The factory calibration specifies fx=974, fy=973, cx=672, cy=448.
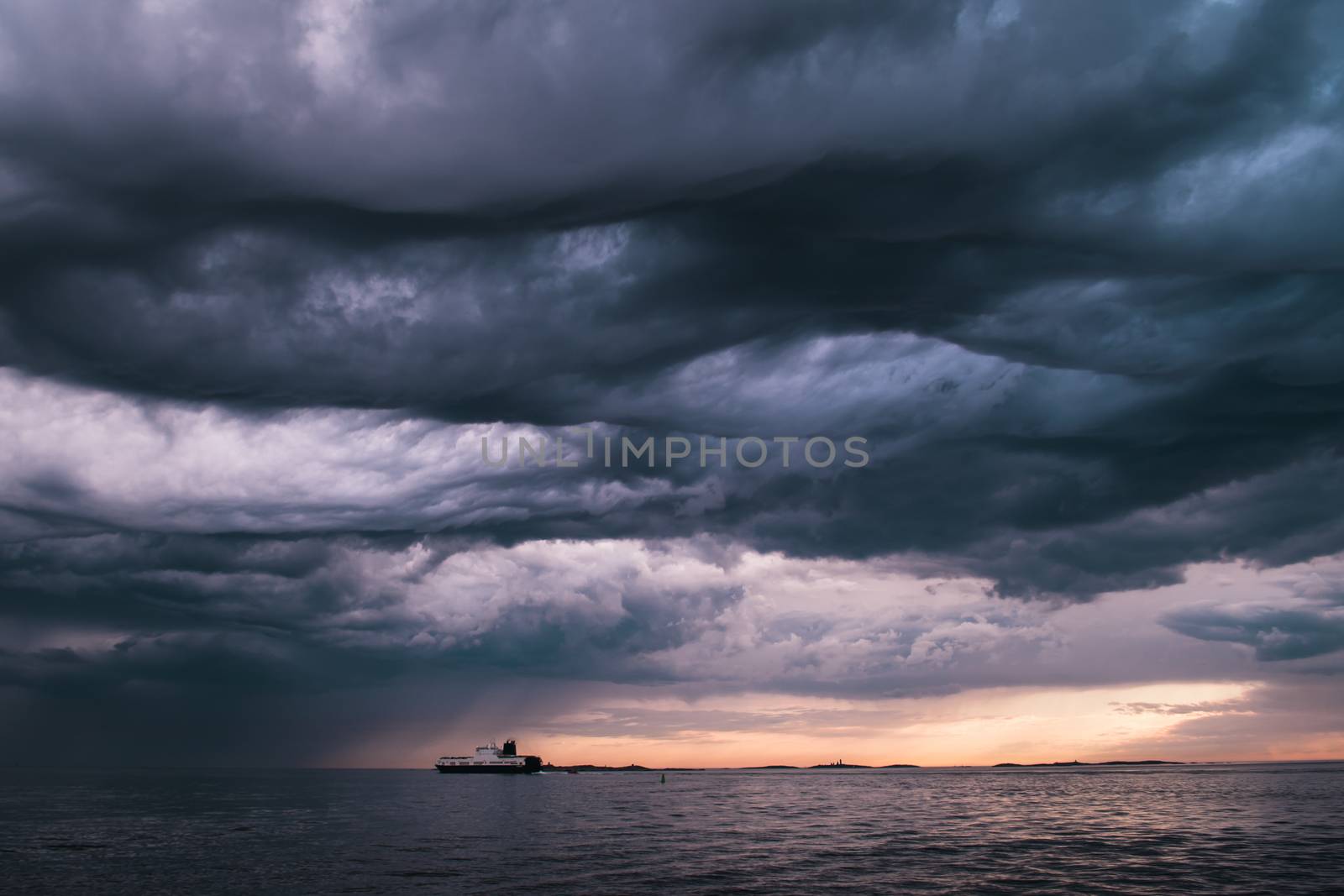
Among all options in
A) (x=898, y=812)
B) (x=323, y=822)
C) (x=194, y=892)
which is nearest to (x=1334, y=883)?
(x=194, y=892)

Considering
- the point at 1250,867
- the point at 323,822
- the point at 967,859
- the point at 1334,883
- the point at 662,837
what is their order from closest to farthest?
the point at 1334,883 → the point at 1250,867 → the point at 967,859 → the point at 662,837 → the point at 323,822

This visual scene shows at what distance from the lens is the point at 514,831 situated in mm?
104812

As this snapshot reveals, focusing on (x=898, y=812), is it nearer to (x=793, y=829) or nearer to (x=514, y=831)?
(x=793, y=829)

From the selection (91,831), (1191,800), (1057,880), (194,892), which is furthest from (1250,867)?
(91,831)

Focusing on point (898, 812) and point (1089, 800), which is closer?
point (898, 812)

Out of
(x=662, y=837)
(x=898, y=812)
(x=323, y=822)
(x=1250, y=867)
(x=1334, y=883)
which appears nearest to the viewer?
(x=1334, y=883)

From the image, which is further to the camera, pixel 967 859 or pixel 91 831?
pixel 91 831

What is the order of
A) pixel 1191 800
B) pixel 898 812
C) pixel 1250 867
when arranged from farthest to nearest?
1. pixel 1191 800
2. pixel 898 812
3. pixel 1250 867

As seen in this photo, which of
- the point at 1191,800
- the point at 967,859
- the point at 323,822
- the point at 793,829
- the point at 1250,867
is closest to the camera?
the point at 1250,867

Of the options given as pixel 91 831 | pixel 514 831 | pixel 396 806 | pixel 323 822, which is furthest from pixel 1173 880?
pixel 396 806

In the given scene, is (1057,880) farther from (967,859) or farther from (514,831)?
(514,831)

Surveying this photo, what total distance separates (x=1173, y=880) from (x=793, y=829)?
47926 millimetres

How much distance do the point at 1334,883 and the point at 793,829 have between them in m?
53.4

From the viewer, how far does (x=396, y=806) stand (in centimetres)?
15725
